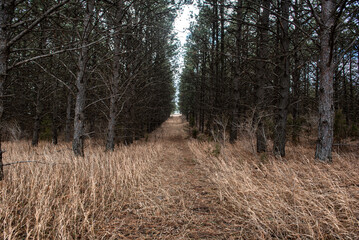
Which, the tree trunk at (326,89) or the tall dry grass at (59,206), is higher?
the tree trunk at (326,89)

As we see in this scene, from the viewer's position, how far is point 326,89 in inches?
167

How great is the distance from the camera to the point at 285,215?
82.4 inches

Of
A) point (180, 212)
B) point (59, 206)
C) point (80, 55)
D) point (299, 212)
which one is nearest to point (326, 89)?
point (299, 212)

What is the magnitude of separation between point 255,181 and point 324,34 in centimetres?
382

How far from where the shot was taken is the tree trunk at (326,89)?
4.23 m

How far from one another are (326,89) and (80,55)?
6.43 m

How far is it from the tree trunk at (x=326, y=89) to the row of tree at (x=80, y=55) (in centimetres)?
381

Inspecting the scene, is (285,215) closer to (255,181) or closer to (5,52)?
(255,181)

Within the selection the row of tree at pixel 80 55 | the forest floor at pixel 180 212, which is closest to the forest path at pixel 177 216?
the forest floor at pixel 180 212

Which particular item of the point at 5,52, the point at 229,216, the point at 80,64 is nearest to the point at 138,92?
the point at 80,64

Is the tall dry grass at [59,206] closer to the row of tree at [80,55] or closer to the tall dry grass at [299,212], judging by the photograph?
the row of tree at [80,55]

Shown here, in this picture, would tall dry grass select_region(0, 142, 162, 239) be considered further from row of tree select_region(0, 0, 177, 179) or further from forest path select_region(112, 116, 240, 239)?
row of tree select_region(0, 0, 177, 179)

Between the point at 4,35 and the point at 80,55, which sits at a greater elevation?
the point at 80,55

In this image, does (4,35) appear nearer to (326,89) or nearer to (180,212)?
(180,212)
